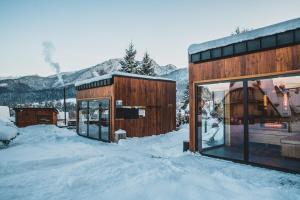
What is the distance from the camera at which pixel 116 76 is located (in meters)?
14.2

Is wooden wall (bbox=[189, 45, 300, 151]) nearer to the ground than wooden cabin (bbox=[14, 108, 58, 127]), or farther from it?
farther from it

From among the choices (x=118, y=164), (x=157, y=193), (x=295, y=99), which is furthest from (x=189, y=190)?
(x=295, y=99)

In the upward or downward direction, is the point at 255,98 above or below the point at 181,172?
above

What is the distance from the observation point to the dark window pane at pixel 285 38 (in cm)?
678

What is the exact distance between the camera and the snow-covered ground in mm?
5473

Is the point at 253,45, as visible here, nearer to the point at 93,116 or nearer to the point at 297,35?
the point at 297,35

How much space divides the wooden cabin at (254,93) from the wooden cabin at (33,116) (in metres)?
22.6

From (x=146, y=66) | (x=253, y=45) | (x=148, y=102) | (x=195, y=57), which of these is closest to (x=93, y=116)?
(x=148, y=102)

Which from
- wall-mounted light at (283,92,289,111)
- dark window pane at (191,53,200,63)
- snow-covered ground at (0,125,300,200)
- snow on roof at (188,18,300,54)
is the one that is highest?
snow on roof at (188,18,300,54)

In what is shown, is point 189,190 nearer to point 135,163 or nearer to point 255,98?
point 135,163

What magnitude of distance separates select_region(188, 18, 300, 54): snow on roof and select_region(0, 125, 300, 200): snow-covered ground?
4.13 metres

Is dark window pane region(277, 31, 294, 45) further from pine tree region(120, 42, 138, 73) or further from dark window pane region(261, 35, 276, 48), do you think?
pine tree region(120, 42, 138, 73)

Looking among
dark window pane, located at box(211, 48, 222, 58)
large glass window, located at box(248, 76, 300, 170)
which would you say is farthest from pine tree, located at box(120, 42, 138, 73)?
dark window pane, located at box(211, 48, 222, 58)

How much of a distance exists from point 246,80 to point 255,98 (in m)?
5.65
